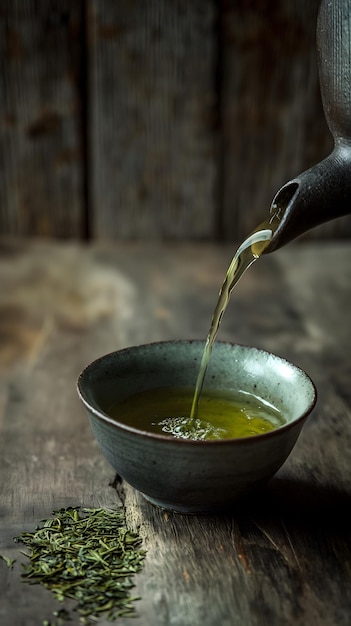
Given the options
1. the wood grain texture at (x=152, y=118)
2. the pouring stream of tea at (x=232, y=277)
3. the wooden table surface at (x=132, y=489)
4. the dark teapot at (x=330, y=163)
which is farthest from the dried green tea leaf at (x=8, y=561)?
the wood grain texture at (x=152, y=118)

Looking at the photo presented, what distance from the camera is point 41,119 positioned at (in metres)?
2.49

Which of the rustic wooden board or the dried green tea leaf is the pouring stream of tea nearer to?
the dried green tea leaf

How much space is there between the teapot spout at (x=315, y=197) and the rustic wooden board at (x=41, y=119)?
1469 millimetres

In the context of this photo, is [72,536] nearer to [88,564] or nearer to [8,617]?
[88,564]

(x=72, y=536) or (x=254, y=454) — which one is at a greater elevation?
(x=254, y=454)

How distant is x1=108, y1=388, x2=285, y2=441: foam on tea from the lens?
45.5 inches

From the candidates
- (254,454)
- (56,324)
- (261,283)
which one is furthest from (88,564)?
(261,283)

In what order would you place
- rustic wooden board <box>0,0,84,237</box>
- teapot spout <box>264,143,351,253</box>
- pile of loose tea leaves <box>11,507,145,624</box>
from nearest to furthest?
pile of loose tea leaves <box>11,507,145,624</box> < teapot spout <box>264,143,351,253</box> < rustic wooden board <box>0,0,84,237</box>

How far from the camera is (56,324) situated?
200 centimetres

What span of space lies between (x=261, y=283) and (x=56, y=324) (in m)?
0.63

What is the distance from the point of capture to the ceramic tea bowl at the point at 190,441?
3.32 ft

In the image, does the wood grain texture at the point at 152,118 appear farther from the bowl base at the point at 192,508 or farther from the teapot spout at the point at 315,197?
the bowl base at the point at 192,508

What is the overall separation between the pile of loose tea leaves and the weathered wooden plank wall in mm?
1576

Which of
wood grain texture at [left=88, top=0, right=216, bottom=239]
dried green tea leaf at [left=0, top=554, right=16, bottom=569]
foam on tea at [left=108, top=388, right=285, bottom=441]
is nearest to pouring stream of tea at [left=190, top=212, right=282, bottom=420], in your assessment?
foam on tea at [left=108, top=388, right=285, bottom=441]
